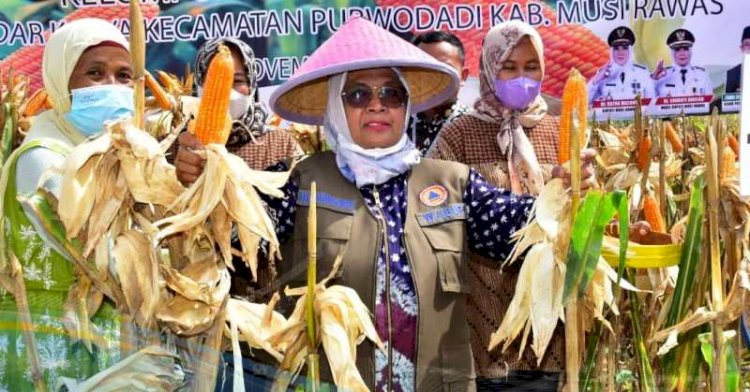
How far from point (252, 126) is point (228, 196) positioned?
1.13 m

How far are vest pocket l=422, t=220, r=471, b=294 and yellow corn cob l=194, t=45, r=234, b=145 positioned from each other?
541 millimetres

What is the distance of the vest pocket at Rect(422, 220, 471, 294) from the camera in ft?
6.52

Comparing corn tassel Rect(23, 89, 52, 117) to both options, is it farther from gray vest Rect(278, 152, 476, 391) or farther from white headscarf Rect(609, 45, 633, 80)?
white headscarf Rect(609, 45, 633, 80)

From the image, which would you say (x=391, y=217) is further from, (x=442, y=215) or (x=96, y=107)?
(x=96, y=107)

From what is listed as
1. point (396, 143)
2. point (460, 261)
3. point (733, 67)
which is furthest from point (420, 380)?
point (733, 67)

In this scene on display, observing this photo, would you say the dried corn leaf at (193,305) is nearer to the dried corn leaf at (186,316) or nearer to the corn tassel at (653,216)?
the dried corn leaf at (186,316)

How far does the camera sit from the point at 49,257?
1844mm

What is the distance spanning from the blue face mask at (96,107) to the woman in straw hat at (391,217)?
34 cm

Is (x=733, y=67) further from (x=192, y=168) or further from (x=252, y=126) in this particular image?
(x=192, y=168)

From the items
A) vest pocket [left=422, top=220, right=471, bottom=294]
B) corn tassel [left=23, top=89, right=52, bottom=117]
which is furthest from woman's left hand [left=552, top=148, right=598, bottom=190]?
corn tassel [left=23, top=89, right=52, bottom=117]

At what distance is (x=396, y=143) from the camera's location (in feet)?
6.82

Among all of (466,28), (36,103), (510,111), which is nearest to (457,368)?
(510,111)

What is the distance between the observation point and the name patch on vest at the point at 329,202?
6.64 ft

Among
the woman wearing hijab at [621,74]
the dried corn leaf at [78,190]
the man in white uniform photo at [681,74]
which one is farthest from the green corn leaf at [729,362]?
the man in white uniform photo at [681,74]
